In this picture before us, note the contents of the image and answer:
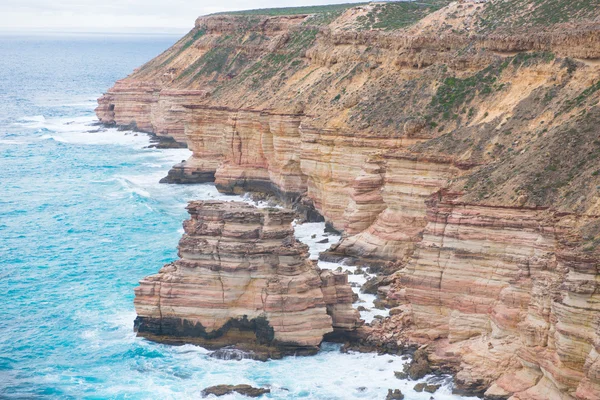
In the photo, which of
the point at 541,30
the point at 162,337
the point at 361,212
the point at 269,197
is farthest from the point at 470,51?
the point at 162,337

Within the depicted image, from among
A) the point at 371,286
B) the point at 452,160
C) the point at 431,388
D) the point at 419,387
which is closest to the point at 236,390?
the point at 419,387

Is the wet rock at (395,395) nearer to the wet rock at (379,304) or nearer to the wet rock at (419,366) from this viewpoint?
the wet rock at (419,366)

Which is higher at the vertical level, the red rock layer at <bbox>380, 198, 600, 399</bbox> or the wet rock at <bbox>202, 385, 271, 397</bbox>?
the red rock layer at <bbox>380, 198, 600, 399</bbox>

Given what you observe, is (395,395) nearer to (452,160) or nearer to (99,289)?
(452,160)

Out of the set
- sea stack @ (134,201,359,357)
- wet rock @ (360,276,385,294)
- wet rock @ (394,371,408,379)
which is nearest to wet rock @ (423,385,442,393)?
wet rock @ (394,371,408,379)

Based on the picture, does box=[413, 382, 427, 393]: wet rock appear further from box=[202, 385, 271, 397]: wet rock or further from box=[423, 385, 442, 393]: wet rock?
box=[202, 385, 271, 397]: wet rock

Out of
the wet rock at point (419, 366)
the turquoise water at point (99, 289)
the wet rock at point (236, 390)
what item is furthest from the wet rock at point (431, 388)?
the wet rock at point (236, 390)

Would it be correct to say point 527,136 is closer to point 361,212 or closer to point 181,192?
point 361,212
